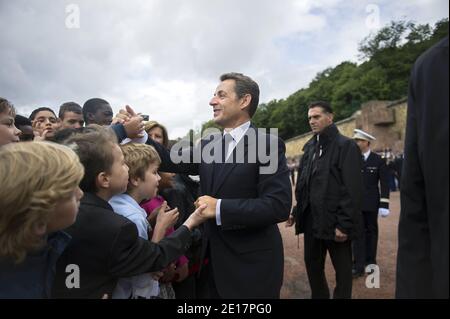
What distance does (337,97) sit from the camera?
5297 cm

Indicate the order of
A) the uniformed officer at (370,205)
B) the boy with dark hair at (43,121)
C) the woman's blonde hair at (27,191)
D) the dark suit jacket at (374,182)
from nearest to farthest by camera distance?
the woman's blonde hair at (27,191)
the boy with dark hair at (43,121)
the uniformed officer at (370,205)
the dark suit jacket at (374,182)

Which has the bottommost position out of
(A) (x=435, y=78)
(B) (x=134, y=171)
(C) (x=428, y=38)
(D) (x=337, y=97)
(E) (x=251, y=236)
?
(E) (x=251, y=236)

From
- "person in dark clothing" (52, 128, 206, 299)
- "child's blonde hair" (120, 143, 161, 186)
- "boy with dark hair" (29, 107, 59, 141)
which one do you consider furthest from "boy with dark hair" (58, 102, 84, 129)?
"person in dark clothing" (52, 128, 206, 299)

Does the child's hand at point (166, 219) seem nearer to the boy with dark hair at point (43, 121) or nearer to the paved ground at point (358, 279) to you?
the boy with dark hair at point (43, 121)

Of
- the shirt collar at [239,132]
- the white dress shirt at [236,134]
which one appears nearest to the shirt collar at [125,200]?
the white dress shirt at [236,134]

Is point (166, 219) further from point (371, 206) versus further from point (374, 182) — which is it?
point (374, 182)

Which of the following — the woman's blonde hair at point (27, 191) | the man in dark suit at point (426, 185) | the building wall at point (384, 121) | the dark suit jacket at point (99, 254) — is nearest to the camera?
the man in dark suit at point (426, 185)

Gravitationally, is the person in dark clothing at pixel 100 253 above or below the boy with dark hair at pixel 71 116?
below

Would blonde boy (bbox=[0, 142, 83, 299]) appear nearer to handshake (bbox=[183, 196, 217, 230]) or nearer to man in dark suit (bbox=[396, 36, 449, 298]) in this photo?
handshake (bbox=[183, 196, 217, 230])

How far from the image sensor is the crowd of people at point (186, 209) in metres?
1.28

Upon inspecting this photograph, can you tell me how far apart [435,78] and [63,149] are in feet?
5.04

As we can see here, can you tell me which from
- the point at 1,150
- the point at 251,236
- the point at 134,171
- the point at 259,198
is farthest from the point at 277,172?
the point at 1,150

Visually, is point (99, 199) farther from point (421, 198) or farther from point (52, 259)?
point (421, 198)

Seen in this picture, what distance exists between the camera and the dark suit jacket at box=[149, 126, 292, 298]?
2332 millimetres
